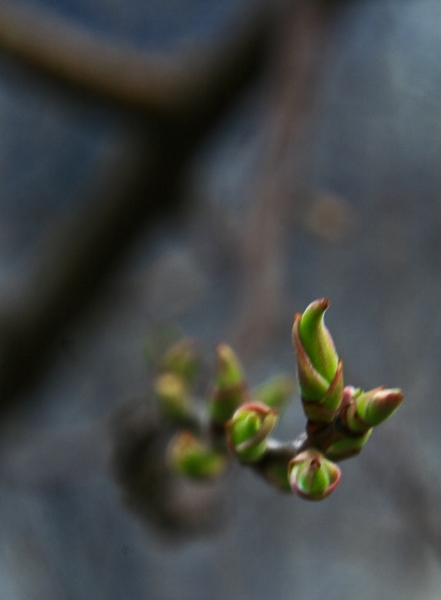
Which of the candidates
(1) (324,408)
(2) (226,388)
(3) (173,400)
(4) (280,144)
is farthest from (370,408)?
(4) (280,144)

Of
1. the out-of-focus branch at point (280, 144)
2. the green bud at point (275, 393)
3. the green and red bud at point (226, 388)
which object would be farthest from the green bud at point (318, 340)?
the out-of-focus branch at point (280, 144)

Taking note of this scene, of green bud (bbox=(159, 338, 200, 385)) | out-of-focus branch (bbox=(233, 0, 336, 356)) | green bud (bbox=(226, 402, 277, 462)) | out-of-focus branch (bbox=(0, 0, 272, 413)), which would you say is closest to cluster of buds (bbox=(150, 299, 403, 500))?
green bud (bbox=(226, 402, 277, 462))

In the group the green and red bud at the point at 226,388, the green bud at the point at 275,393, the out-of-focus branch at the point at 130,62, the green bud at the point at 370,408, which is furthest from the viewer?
the out-of-focus branch at the point at 130,62

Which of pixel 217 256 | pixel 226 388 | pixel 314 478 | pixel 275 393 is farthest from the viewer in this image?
pixel 217 256

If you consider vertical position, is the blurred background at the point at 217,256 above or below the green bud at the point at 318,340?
below

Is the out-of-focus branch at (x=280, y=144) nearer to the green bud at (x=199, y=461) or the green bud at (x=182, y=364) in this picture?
the green bud at (x=182, y=364)

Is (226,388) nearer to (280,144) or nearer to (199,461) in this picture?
(199,461)

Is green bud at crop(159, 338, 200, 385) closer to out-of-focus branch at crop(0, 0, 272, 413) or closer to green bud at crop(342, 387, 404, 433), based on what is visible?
green bud at crop(342, 387, 404, 433)
